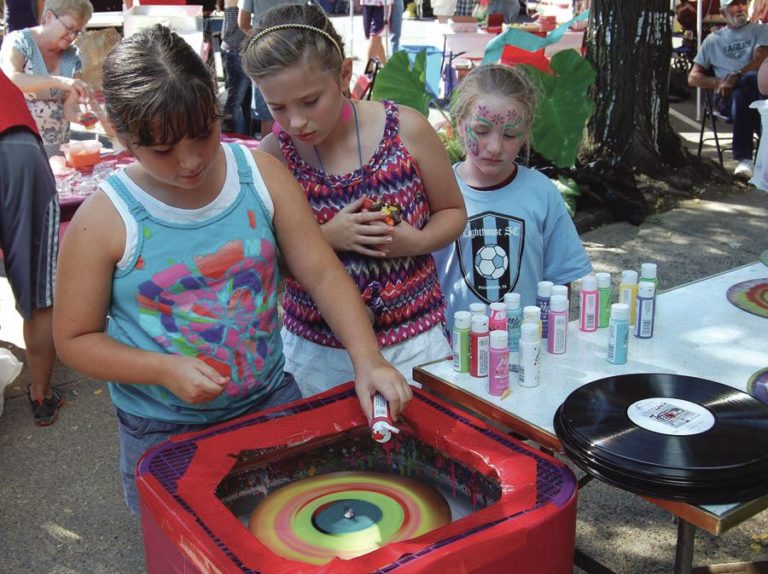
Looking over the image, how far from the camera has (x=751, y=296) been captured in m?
2.14

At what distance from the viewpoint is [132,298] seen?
149cm

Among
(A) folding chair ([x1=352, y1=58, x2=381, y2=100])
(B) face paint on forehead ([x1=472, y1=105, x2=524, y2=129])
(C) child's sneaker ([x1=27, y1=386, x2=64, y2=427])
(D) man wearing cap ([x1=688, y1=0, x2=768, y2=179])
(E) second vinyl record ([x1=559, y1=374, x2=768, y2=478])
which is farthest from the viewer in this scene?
(D) man wearing cap ([x1=688, y1=0, x2=768, y2=179])

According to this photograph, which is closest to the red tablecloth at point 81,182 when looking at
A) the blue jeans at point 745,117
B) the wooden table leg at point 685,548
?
the wooden table leg at point 685,548

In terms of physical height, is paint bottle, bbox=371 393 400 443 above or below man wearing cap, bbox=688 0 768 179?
below

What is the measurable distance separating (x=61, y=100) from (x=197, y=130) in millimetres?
3210

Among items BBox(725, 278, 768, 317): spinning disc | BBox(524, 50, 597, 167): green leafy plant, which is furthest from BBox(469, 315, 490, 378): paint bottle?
BBox(524, 50, 597, 167): green leafy plant

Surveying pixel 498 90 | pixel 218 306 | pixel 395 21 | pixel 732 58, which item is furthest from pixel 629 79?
pixel 218 306

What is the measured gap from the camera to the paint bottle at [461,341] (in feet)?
5.77

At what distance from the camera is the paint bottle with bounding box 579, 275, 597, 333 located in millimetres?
1928

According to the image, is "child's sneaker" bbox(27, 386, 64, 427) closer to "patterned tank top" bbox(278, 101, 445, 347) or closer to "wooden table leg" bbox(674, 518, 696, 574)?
"patterned tank top" bbox(278, 101, 445, 347)

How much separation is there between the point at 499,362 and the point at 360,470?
0.35 metres

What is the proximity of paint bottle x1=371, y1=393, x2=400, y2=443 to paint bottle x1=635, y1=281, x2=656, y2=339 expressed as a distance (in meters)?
0.67

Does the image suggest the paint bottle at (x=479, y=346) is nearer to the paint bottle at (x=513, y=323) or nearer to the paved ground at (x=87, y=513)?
the paint bottle at (x=513, y=323)

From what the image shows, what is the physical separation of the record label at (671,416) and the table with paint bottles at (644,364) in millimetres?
153
